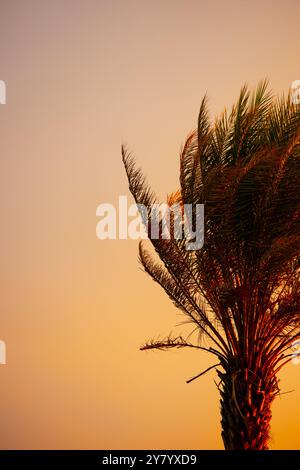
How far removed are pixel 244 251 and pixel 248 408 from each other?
178cm

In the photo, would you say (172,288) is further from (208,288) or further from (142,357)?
(142,357)

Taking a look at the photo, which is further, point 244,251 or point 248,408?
point 248,408

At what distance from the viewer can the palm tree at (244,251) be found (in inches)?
303

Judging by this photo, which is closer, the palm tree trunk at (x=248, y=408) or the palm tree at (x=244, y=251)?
the palm tree at (x=244, y=251)

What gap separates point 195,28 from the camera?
39.7 ft

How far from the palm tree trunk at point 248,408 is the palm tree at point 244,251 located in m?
0.01

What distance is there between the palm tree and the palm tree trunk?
11mm

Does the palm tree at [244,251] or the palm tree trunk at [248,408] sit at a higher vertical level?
the palm tree at [244,251]

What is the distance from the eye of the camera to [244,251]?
Answer: 801 cm

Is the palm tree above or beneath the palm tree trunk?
above

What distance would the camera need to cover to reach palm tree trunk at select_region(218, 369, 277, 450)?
8102 mm

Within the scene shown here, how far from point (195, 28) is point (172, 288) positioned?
5425 millimetres

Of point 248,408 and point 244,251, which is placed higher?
point 244,251

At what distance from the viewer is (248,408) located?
8.12 m
